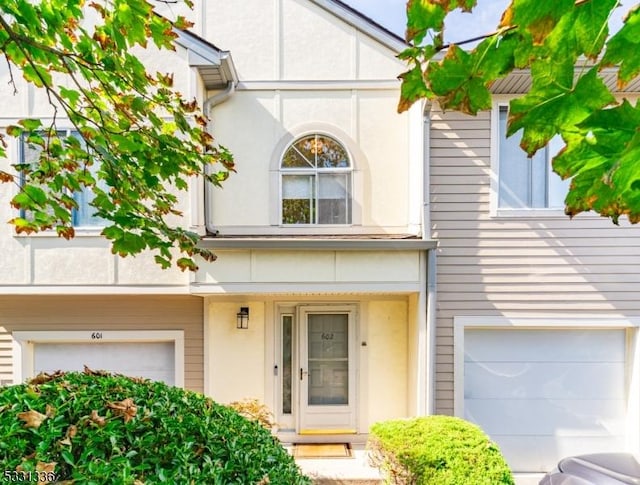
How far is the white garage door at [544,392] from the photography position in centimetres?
528

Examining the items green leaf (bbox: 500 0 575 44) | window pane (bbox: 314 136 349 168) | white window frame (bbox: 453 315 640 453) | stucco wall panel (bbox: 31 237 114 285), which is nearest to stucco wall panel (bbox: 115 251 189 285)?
stucco wall panel (bbox: 31 237 114 285)

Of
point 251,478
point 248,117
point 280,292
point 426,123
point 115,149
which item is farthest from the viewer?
point 248,117

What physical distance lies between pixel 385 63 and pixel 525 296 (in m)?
4.27

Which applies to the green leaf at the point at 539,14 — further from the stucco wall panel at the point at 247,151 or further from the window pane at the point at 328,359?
the window pane at the point at 328,359

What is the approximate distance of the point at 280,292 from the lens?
4746 mm

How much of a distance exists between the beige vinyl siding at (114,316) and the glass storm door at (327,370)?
176 centimetres

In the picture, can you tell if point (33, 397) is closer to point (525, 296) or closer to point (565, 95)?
point (565, 95)

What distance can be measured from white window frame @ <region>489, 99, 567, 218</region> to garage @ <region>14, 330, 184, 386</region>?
17.6ft

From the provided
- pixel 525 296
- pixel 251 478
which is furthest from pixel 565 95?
pixel 525 296

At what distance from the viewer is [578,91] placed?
1148 millimetres

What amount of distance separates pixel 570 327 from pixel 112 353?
23.7ft

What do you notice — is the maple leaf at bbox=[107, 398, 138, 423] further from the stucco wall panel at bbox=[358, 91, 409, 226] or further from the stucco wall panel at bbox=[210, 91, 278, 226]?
the stucco wall panel at bbox=[358, 91, 409, 226]

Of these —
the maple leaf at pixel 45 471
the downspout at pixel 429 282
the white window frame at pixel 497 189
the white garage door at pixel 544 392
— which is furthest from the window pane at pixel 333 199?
the maple leaf at pixel 45 471

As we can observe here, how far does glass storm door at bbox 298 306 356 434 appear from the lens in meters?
5.92
